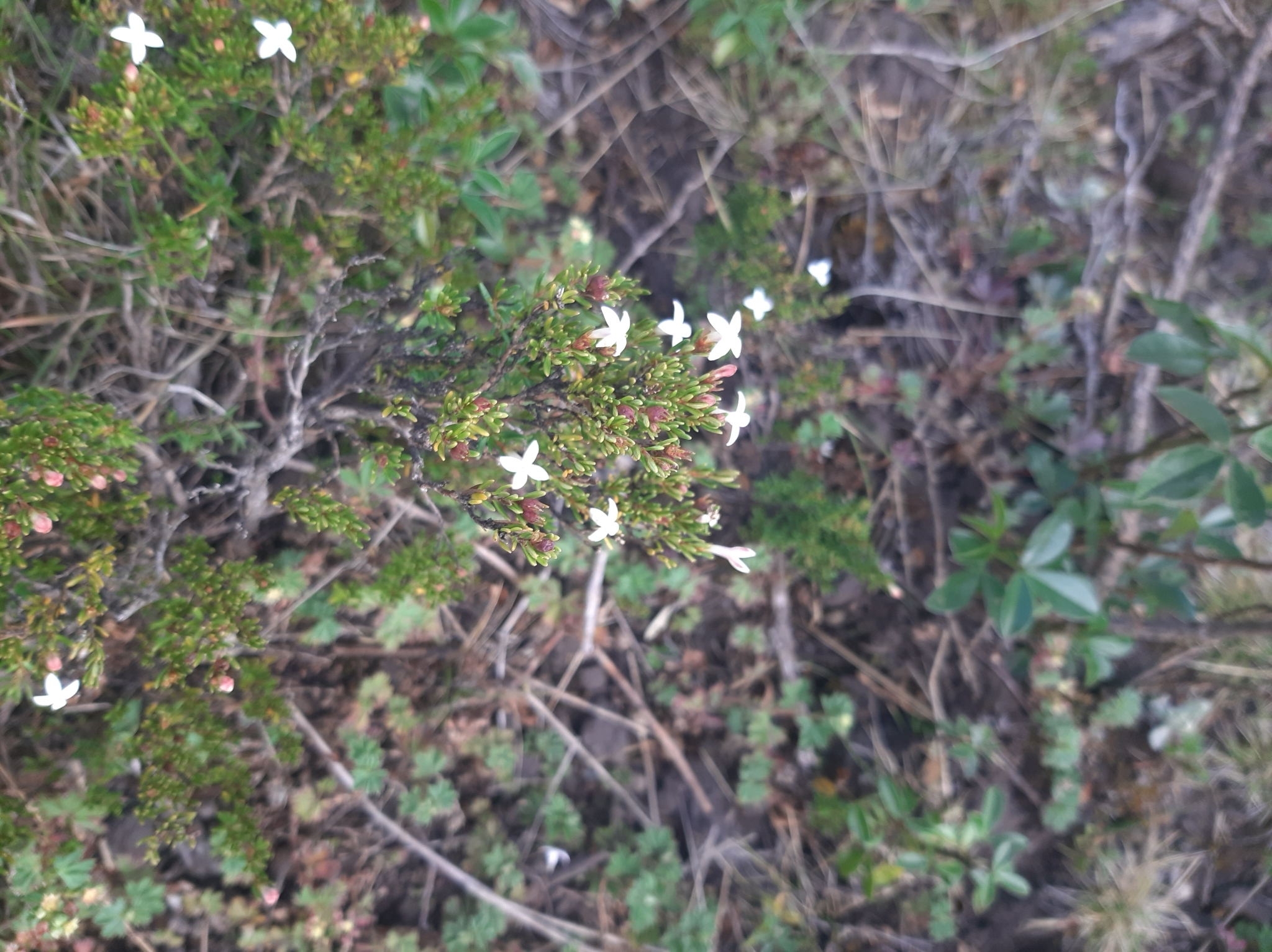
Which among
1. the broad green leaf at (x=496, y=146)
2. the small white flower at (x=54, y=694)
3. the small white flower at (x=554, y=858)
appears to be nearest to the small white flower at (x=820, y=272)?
the broad green leaf at (x=496, y=146)

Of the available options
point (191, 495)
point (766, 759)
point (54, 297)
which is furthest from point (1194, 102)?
point (54, 297)

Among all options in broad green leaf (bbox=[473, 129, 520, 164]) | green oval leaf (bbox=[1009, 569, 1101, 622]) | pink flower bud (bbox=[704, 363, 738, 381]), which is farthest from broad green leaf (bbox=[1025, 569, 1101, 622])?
broad green leaf (bbox=[473, 129, 520, 164])

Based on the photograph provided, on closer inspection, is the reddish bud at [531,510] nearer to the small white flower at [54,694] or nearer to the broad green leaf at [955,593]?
the small white flower at [54,694]

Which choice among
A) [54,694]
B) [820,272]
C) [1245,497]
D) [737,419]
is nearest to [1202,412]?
[1245,497]

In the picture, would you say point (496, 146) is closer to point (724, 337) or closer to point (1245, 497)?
point (724, 337)

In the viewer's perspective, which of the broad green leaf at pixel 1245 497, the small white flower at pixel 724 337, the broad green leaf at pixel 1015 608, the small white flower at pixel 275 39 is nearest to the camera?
the small white flower at pixel 724 337

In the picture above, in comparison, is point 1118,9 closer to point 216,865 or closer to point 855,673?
point 855,673
